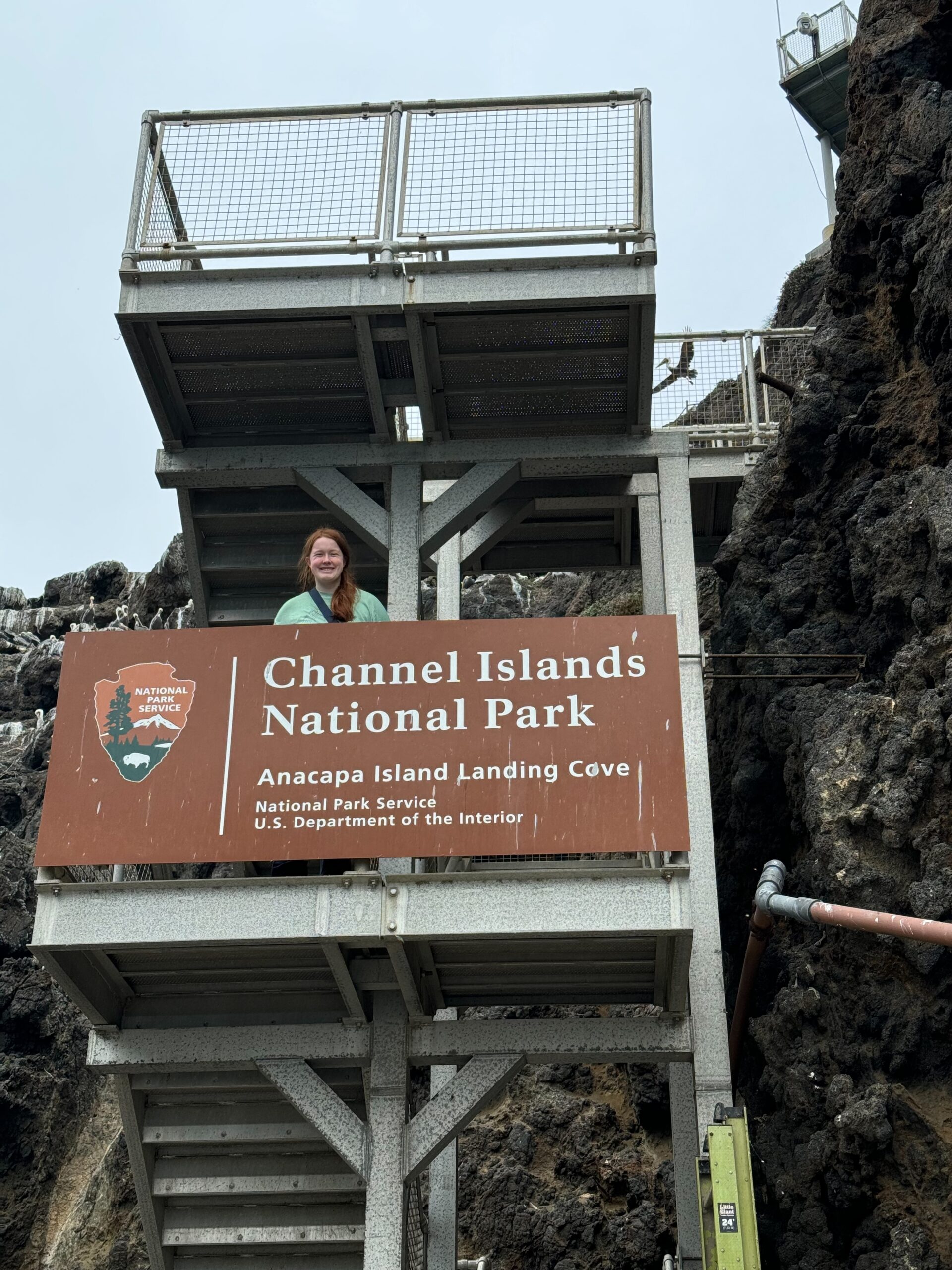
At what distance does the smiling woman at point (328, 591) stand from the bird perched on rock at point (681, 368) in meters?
4.69

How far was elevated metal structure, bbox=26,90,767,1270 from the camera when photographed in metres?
8.07

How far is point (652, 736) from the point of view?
8.18 m

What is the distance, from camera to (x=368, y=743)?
830 centimetres

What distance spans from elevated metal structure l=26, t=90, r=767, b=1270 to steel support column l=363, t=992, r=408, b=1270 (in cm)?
2

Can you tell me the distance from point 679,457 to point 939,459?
2.01 metres

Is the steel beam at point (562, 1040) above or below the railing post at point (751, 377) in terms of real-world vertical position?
below

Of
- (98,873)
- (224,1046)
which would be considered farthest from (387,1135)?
(98,873)

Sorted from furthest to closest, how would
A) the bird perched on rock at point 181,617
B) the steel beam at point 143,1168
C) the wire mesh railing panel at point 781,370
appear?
1. the bird perched on rock at point 181,617
2. the wire mesh railing panel at point 781,370
3. the steel beam at point 143,1168

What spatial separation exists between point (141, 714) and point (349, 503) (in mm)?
3302

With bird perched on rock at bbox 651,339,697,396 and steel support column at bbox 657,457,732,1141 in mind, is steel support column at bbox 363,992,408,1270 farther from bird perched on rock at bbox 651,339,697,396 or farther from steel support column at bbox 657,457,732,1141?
bird perched on rock at bbox 651,339,697,396

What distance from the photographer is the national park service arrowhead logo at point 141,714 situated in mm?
8266

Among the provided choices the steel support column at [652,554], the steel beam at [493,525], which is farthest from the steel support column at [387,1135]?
the steel beam at [493,525]

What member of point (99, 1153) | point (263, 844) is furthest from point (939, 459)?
point (99, 1153)

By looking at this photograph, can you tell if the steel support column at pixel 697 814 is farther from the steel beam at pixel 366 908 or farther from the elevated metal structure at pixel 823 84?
the elevated metal structure at pixel 823 84
